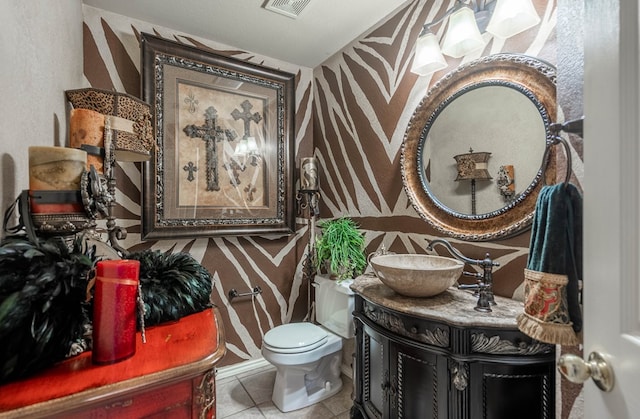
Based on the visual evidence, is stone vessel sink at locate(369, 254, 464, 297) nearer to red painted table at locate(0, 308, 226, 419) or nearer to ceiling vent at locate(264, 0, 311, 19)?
red painted table at locate(0, 308, 226, 419)

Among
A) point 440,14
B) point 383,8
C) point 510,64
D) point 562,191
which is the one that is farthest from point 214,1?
point 562,191

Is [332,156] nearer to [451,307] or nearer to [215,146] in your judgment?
[215,146]

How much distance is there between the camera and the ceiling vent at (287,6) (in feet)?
6.13

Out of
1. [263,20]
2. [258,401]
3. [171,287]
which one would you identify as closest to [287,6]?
[263,20]

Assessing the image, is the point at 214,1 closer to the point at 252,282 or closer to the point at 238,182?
the point at 238,182

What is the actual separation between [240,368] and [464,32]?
Answer: 274 cm

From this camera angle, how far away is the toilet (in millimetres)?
1858

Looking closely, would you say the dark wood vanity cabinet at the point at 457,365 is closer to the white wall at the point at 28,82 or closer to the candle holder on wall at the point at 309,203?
the candle holder on wall at the point at 309,203

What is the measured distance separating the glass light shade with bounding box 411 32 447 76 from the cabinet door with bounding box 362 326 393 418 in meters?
1.51

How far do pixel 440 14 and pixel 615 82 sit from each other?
1.45 m

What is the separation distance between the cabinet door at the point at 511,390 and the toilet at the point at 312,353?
0.96 metres

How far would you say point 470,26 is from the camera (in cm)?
143

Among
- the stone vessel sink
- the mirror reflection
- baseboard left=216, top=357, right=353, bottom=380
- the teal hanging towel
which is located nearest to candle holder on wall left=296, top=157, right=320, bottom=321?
baseboard left=216, top=357, right=353, bottom=380

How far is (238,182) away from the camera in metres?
2.37
